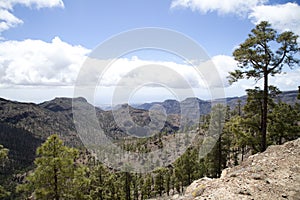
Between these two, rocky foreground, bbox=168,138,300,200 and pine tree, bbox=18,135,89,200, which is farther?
pine tree, bbox=18,135,89,200

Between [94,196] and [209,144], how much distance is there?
21753mm

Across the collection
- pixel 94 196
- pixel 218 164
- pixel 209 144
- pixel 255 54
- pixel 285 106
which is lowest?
pixel 94 196

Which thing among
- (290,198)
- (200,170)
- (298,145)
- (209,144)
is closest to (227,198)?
(290,198)

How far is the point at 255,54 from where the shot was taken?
1673cm

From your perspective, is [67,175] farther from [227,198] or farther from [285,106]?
[285,106]

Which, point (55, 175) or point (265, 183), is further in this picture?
point (55, 175)

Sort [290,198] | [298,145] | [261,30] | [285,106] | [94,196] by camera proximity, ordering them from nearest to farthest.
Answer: [290,198], [298,145], [261,30], [285,106], [94,196]

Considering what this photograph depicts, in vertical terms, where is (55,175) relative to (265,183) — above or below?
below

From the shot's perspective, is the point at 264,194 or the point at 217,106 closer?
the point at 264,194

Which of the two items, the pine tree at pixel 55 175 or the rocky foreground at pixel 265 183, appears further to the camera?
the pine tree at pixel 55 175

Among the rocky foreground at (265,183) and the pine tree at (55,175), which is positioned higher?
the rocky foreground at (265,183)

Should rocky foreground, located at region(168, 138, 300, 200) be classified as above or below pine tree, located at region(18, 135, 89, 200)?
above

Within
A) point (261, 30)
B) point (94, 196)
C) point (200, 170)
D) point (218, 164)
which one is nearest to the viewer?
point (261, 30)

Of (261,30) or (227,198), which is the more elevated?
(261,30)
